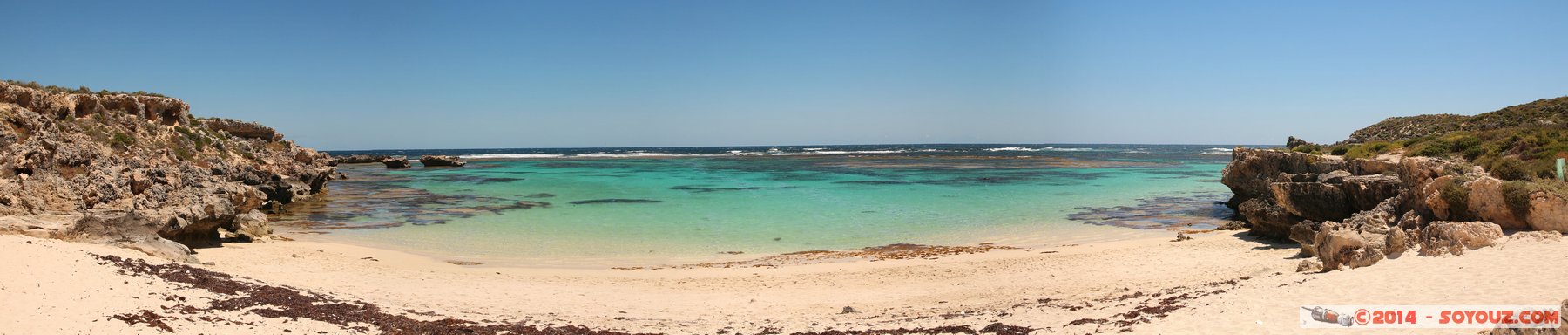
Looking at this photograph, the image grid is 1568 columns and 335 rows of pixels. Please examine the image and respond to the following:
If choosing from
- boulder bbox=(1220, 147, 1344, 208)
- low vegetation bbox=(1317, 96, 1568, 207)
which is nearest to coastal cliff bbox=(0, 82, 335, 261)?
low vegetation bbox=(1317, 96, 1568, 207)

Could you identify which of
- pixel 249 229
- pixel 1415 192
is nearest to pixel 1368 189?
pixel 1415 192

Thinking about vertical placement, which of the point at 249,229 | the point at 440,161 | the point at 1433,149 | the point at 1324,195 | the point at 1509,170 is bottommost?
the point at 249,229

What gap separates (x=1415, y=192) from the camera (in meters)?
11.2

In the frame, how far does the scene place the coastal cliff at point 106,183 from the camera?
10695mm

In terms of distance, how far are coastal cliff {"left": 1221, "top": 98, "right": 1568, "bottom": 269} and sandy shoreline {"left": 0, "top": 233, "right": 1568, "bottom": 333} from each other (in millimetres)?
552

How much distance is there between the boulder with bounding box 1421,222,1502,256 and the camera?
881 cm

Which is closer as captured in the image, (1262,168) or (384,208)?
(1262,168)

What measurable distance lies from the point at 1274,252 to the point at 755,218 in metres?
12.5

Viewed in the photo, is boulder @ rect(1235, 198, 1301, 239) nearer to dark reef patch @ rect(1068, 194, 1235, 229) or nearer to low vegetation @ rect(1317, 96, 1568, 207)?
low vegetation @ rect(1317, 96, 1568, 207)

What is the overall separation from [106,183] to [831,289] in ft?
41.2

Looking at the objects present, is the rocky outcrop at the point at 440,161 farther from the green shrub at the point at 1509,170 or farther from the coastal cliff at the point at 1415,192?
the green shrub at the point at 1509,170

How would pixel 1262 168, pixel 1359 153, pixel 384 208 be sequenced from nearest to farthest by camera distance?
pixel 1359 153
pixel 1262 168
pixel 384 208

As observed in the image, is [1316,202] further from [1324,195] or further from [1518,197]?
[1518,197]

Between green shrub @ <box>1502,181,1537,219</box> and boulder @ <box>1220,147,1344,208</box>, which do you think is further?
boulder @ <box>1220,147,1344,208</box>
